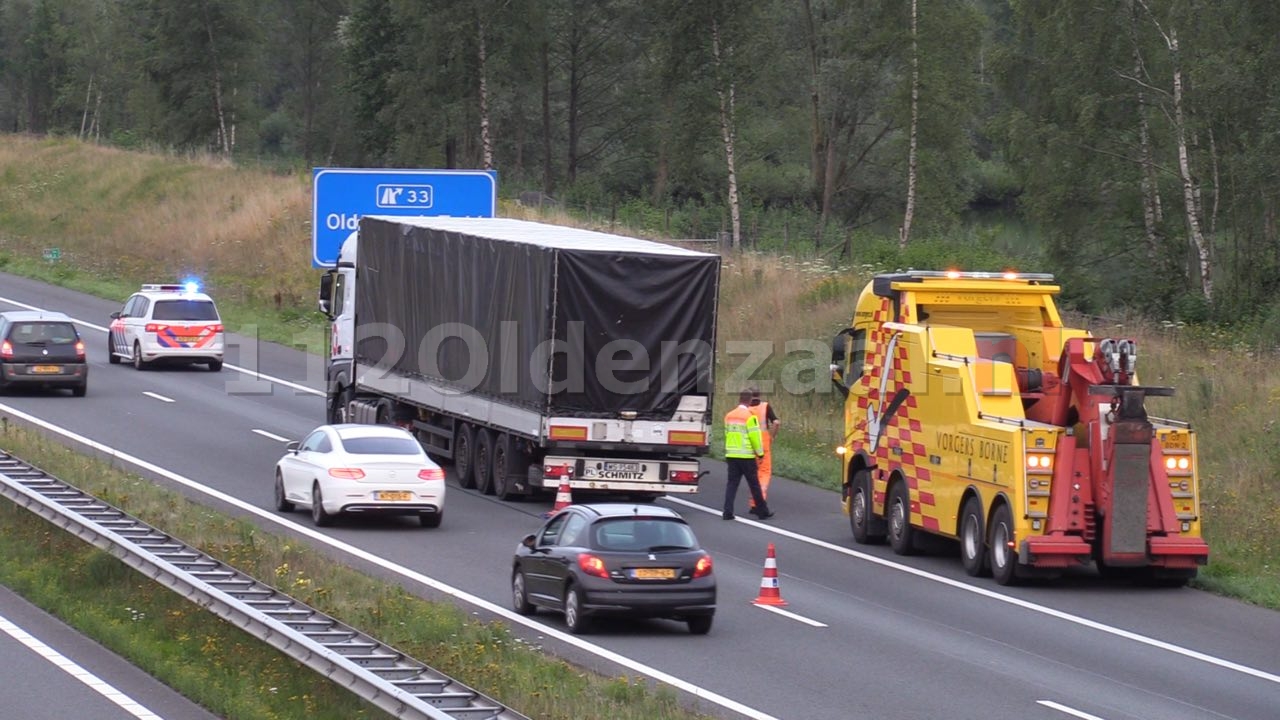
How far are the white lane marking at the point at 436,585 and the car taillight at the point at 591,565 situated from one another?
2.11 feet

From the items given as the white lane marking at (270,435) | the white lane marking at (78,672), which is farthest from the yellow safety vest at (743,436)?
the white lane marking at (78,672)

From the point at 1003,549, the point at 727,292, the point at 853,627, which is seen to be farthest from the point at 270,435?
the point at 853,627

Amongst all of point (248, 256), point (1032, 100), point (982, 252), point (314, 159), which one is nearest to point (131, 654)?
point (982, 252)

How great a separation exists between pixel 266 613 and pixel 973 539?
376 inches

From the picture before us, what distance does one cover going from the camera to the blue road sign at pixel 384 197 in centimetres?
3378

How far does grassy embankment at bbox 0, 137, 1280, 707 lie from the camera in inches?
956

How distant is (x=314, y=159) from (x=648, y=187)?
27.6m

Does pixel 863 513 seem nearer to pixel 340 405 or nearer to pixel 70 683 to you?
pixel 340 405

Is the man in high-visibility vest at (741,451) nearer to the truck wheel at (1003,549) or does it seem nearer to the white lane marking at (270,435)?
the truck wheel at (1003,549)

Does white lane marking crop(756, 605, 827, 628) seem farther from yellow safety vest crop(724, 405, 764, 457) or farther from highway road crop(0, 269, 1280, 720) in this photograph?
yellow safety vest crop(724, 405, 764, 457)

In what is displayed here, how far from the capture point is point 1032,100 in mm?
51531

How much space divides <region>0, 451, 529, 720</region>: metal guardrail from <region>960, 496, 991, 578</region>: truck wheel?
28.4ft

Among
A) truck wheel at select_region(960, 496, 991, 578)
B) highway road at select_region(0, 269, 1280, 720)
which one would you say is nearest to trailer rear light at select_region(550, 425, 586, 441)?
highway road at select_region(0, 269, 1280, 720)

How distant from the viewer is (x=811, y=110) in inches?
2697
